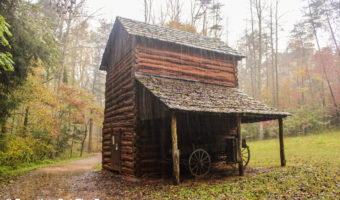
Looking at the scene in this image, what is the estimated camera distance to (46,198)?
734 centimetres

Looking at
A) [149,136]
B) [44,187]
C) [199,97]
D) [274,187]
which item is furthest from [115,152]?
[274,187]

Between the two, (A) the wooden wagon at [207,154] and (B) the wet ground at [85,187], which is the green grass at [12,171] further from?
(A) the wooden wagon at [207,154]

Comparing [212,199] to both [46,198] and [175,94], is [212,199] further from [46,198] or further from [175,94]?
[46,198]

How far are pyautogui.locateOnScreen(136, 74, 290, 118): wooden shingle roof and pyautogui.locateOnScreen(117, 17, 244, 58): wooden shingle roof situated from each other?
7.43 feet

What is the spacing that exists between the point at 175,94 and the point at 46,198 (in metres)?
5.93

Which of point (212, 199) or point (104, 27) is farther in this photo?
point (104, 27)

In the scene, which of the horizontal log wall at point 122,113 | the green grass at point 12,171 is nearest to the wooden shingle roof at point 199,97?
the horizontal log wall at point 122,113

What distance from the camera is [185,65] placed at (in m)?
12.5

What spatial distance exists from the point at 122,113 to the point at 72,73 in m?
20.6

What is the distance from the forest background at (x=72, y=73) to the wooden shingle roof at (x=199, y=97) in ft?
18.6

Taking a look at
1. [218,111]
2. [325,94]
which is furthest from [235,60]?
[325,94]

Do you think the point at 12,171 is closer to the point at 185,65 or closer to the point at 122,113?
the point at 122,113

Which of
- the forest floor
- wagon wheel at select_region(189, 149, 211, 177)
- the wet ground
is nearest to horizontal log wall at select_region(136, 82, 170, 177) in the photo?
the wet ground

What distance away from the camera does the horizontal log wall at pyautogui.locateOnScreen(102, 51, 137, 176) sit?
10.6 m
